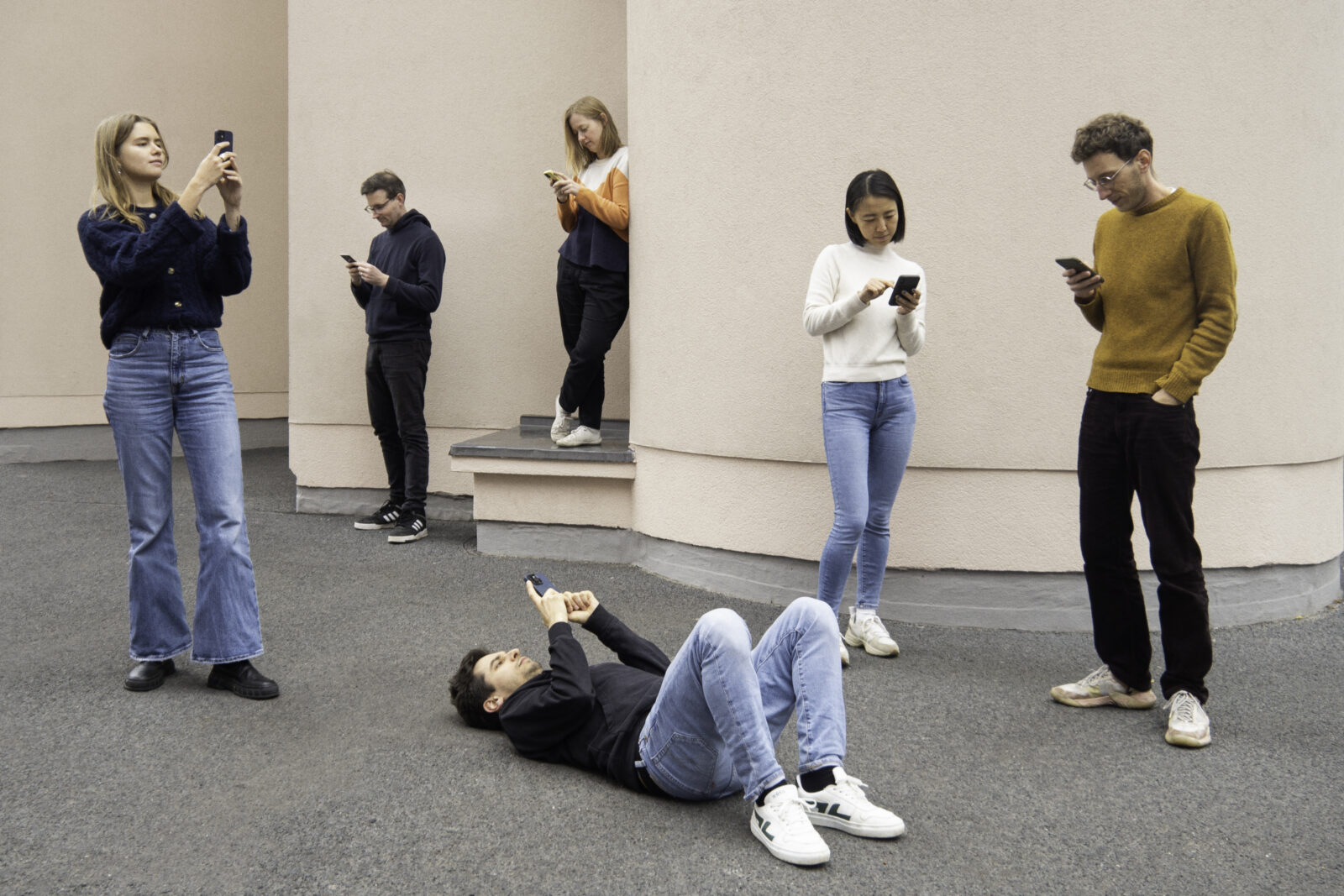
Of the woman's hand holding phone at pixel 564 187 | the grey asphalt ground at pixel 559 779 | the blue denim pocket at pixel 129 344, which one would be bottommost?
the grey asphalt ground at pixel 559 779

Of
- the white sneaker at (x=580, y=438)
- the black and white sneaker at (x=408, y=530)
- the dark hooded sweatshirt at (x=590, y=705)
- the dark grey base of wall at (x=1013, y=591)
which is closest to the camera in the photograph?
the dark hooded sweatshirt at (x=590, y=705)

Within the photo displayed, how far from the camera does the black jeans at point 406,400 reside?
19.6ft

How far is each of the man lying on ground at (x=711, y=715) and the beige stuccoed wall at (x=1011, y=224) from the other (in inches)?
81.1

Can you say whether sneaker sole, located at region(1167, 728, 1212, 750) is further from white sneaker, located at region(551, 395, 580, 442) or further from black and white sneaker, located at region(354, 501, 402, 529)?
black and white sneaker, located at region(354, 501, 402, 529)

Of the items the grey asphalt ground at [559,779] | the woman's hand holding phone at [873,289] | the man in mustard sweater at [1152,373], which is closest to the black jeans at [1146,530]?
the man in mustard sweater at [1152,373]

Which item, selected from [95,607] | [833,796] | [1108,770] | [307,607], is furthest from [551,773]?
[95,607]

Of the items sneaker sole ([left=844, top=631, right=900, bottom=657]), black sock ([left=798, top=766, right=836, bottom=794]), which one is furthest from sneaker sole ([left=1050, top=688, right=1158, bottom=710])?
black sock ([left=798, top=766, right=836, bottom=794])

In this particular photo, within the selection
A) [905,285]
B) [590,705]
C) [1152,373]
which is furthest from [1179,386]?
[590,705]

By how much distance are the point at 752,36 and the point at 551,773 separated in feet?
10.8

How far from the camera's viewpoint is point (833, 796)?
2414 millimetres

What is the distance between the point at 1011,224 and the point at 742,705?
2.79 m

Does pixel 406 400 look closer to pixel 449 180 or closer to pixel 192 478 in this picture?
pixel 449 180

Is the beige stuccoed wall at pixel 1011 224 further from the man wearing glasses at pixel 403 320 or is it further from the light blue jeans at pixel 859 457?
the man wearing glasses at pixel 403 320

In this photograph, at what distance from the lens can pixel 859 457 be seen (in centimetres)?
380
